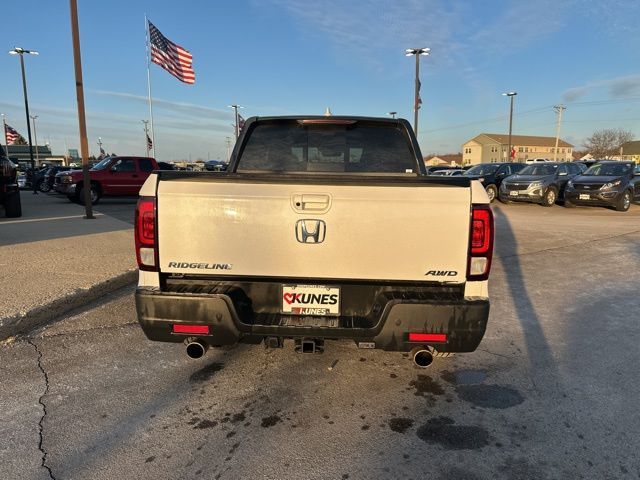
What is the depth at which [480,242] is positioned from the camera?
9.45 ft

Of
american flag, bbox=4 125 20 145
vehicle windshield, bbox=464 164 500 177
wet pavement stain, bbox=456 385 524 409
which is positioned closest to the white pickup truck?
wet pavement stain, bbox=456 385 524 409

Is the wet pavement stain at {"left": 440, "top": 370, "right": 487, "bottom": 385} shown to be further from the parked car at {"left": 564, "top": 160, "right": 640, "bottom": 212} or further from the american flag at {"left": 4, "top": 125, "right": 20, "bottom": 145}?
the american flag at {"left": 4, "top": 125, "right": 20, "bottom": 145}

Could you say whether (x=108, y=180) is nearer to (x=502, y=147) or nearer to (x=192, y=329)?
(x=192, y=329)

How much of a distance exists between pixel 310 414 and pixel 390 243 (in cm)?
129

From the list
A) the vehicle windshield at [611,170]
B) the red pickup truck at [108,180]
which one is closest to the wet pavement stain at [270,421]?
the red pickup truck at [108,180]

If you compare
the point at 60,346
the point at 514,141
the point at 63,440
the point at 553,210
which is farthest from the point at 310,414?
the point at 514,141

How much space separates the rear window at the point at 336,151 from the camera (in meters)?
4.06

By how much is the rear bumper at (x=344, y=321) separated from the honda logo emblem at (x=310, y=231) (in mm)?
533

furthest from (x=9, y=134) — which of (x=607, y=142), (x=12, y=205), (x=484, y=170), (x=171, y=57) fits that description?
(x=607, y=142)

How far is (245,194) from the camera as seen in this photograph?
285 cm

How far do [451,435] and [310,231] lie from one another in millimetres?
1553

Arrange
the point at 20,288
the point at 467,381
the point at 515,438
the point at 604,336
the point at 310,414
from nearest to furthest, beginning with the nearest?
the point at 515,438 → the point at 310,414 → the point at 467,381 → the point at 604,336 → the point at 20,288

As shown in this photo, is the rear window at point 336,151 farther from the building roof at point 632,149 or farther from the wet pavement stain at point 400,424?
the building roof at point 632,149

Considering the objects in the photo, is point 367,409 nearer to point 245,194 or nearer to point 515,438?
point 515,438
